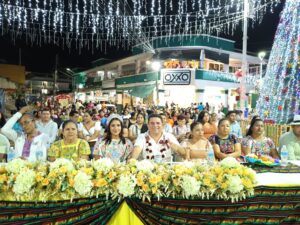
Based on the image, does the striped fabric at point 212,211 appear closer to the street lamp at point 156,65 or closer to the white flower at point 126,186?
the white flower at point 126,186

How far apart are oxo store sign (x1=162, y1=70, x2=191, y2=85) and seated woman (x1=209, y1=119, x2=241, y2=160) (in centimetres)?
2285

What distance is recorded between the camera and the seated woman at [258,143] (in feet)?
17.9

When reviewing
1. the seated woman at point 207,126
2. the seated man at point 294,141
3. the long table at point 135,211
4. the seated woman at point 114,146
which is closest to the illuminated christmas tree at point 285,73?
the seated woman at point 207,126

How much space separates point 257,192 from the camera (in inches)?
132

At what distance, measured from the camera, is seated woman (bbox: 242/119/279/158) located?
215 inches

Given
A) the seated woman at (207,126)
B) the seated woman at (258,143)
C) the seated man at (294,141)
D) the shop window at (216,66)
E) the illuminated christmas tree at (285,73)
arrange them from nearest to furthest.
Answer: the seated man at (294,141), the seated woman at (258,143), the seated woman at (207,126), the illuminated christmas tree at (285,73), the shop window at (216,66)

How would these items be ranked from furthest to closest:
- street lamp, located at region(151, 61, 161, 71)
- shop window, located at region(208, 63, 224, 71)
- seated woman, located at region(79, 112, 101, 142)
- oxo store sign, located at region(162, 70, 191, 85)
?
shop window, located at region(208, 63, 224, 71) < oxo store sign, located at region(162, 70, 191, 85) < street lamp, located at region(151, 61, 161, 71) < seated woman, located at region(79, 112, 101, 142)

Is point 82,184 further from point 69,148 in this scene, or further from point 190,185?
point 69,148

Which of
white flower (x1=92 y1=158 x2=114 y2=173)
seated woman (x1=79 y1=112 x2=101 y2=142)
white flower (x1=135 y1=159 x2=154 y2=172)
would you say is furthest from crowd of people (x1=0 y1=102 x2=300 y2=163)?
seated woman (x1=79 y1=112 x2=101 y2=142)

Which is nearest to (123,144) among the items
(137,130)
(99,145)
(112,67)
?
(99,145)

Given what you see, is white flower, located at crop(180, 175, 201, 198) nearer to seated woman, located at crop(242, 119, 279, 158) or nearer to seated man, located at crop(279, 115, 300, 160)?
seated woman, located at crop(242, 119, 279, 158)

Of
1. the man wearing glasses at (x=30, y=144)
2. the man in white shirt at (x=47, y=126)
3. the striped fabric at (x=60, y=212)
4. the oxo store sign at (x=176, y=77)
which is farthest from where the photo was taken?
the oxo store sign at (x=176, y=77)

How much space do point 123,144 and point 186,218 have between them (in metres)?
2.06

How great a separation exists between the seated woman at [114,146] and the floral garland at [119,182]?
1.64 m
